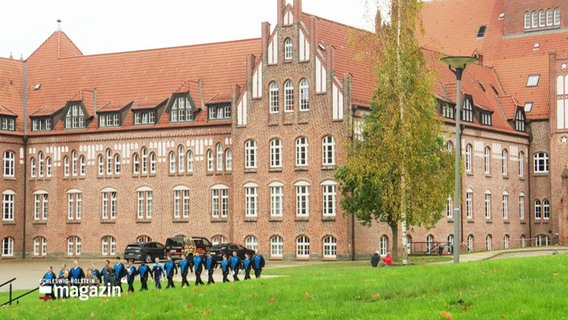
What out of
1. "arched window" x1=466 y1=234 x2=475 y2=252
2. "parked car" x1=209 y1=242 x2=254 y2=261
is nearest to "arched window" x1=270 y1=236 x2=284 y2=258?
"parked car" x1=209 y1=242 x2=254 y2=261

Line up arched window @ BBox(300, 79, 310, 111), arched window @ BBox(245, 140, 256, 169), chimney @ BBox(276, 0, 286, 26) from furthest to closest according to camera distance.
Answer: arched window @ BBox(245, 140, 256, 169)
chimney @ BBox(276, 0, 286, 26)
arched window @ BBox(300, 79, 310, 111)

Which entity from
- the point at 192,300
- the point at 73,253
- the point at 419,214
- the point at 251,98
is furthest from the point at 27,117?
the point at 192,300

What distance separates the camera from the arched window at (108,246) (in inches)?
2852

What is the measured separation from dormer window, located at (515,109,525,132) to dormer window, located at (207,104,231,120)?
23.1 meters

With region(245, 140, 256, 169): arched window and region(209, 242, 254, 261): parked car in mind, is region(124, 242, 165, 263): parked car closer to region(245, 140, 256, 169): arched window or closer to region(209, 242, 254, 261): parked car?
region(209, 242, 254, 261): parked car

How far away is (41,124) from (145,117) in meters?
9.00

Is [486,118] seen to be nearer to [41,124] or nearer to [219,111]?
[219,111]

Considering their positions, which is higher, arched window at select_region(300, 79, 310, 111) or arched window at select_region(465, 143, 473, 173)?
arched window at select_region(300, 79, 310, 111)

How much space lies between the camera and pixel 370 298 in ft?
83.0

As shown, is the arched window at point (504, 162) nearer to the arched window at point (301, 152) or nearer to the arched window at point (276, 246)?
the arched window at point (301, 152)

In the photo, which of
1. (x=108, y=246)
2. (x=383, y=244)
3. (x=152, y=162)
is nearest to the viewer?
(x=383, y=244)

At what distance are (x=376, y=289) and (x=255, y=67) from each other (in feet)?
137

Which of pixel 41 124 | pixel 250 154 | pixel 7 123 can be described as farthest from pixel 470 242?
pixel 7 123

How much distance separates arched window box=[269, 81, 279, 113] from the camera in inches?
2603
